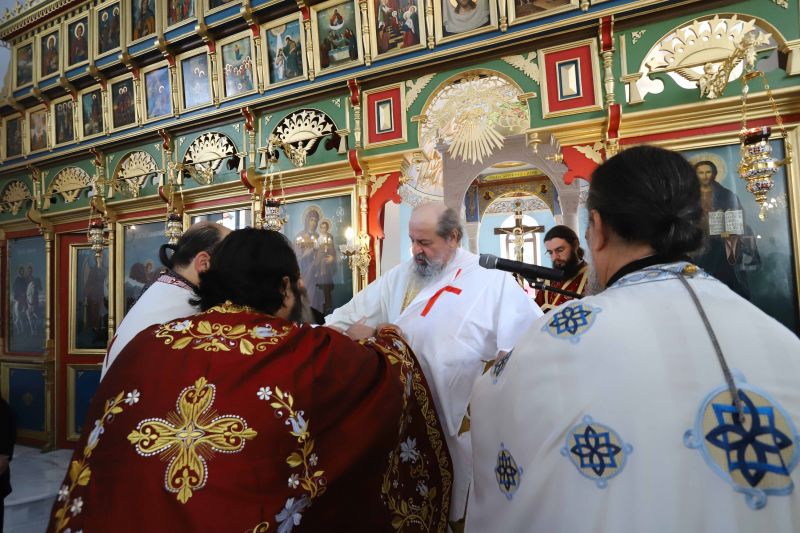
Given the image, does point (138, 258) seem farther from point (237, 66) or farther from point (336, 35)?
point (336, 35)

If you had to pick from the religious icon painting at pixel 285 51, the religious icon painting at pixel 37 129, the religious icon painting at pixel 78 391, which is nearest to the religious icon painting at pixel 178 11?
the religious icon painting at pixel 285 51

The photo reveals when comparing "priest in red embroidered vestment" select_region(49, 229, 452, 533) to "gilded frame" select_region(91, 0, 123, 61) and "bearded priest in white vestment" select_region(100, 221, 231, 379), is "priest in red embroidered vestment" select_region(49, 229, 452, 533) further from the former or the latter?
"gilded frame" select_region(91, 0, 123, 61)

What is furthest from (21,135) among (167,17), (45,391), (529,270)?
(529,270)

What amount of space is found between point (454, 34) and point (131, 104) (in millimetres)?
5250

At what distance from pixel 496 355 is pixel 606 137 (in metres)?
2.63

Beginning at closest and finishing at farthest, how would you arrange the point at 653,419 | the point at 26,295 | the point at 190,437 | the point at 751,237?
the point at 653,419, the point at 190,437, the point at 751,237, the point at 26,295

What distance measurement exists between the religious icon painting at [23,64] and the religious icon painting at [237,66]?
14.7ft

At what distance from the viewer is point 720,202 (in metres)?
3.59

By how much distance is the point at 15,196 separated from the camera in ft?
27.8

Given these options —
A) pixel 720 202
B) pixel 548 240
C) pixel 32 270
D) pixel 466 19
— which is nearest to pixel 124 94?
pixel 32 270

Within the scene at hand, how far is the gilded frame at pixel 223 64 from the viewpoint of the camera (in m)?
5.82

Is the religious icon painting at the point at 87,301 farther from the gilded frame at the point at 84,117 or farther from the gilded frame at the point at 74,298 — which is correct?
the gilded frame at the point at 84,117

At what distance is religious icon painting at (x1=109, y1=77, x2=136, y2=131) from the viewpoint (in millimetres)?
7020

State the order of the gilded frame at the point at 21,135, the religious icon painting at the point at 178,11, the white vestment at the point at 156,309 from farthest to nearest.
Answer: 1. the gilded frame at the point at 21,135
2. the religious icon painting at the point at 178,11
3. the white vestment at the point at 156,309
